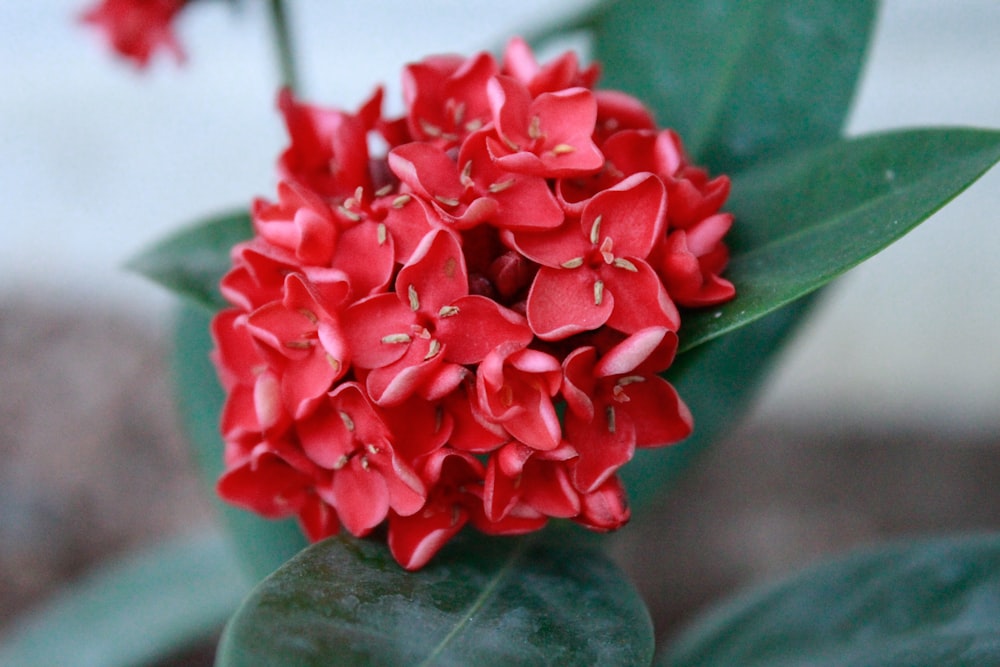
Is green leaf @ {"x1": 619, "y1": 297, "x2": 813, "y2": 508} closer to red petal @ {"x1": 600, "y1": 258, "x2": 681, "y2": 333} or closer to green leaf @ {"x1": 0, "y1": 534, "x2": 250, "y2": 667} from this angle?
red petal @ {"x1": 600, "y1": 258, "x2": 681, "y2": 333}

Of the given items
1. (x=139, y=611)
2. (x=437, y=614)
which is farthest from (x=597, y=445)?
(x=139, y=611)

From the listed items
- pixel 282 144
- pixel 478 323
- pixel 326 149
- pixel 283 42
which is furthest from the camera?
pixel 282 144

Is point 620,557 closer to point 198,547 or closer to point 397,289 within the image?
point 198,547

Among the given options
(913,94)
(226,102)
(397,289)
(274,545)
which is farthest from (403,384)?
(226,102)

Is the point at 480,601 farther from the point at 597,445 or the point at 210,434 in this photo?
the point at 210,434

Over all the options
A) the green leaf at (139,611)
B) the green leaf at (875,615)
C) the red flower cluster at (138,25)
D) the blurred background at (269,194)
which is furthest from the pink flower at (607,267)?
the blurred background at (269,194)

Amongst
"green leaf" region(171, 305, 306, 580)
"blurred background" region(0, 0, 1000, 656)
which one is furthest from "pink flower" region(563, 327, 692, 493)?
"blurred background" region(0, 0, 1000, 656)
